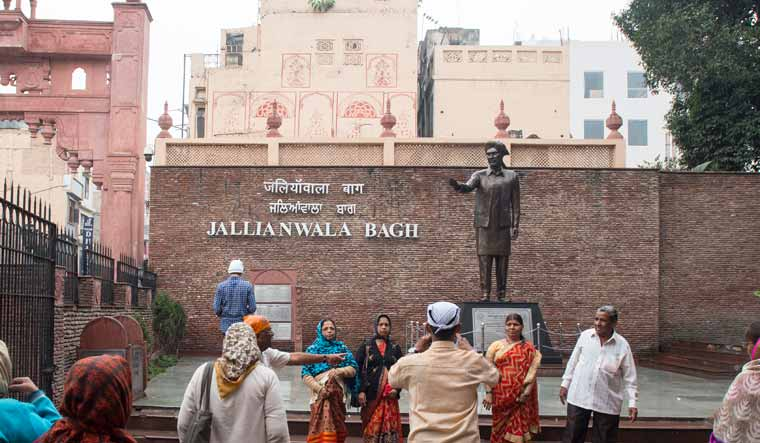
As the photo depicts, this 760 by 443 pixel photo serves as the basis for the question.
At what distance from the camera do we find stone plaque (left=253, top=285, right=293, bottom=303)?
794 inches

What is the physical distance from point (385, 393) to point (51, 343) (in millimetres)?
3258

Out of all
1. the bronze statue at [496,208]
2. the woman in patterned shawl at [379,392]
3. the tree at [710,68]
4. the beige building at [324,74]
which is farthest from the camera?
the beige building at [324,74]

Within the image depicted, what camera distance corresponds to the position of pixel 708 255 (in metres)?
20.5

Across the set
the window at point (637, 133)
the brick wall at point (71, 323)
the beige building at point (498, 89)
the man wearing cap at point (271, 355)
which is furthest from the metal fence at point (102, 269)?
the window at point (637, 133)

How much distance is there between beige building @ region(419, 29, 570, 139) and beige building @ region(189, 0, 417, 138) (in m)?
1.40

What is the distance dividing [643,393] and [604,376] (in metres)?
6.45

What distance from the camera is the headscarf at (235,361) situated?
202 inches

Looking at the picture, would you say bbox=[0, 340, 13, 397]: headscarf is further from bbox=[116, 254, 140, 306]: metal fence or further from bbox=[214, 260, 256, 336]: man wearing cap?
bbox=[116, 254, 140, 306]: metal fence

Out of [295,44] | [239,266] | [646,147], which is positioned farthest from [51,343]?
[646,147]

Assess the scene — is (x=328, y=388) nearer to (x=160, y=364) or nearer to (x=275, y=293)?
(x=160, y=364)

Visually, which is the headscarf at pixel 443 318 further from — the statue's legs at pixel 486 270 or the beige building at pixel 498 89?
the beige building at pixel 498 89

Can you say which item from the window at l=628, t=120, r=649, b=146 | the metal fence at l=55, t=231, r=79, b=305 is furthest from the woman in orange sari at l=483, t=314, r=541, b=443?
the window at l=628, t=120, r=649, b=146

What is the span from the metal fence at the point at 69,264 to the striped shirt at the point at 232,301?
177 cm

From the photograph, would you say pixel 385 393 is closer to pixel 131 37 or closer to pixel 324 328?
pixel 324 328
